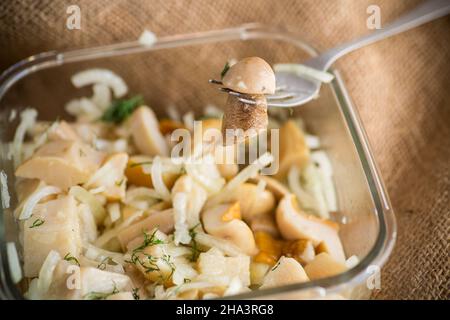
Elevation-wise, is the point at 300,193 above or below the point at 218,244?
above

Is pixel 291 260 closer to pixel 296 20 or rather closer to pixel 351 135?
pixel 351 135

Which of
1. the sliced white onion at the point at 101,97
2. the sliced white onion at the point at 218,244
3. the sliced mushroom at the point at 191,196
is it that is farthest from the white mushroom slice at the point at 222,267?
the sliced white onion at the point at 101,97

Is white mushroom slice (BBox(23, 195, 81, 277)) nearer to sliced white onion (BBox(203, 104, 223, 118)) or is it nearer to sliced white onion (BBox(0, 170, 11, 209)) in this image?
sliced white onion (BBox(0, 170, 11, 209))

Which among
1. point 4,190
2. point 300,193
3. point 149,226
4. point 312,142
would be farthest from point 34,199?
point 312,142

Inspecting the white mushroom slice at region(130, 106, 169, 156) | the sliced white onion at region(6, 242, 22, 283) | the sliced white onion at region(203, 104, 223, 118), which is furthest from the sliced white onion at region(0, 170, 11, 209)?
the sliced white onion at region(203, 104, 223, 118)

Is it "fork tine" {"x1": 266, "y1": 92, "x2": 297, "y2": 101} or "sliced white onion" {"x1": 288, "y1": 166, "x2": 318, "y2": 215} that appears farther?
"sliced white onion" {"x1": 288, "y1": 166, "x2": 318, "y2": 215}

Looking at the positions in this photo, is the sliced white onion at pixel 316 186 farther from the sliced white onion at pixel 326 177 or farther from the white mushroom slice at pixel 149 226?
the white mushroom slice at pixel 149 226

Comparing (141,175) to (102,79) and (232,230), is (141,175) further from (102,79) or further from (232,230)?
(102,79)

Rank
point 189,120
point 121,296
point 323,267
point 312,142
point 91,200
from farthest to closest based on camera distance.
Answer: point 189,120
point 312,142
point 91,200
point 323,267
point 121,296
